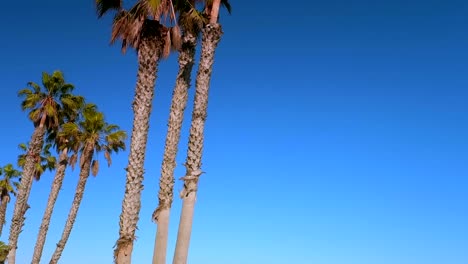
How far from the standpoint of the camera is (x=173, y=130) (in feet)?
55.5

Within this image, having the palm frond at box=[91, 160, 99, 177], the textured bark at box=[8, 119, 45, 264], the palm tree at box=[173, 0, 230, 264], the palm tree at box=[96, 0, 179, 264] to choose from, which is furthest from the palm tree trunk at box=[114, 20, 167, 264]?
the palm frond at box=[91, 160, 99, 177]

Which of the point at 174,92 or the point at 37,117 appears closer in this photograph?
the point at 174,92

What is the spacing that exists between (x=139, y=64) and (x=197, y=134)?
3.00m

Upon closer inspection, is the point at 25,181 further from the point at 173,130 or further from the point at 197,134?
the point at 197,134

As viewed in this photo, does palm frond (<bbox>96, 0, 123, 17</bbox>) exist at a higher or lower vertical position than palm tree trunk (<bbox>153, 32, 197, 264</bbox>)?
higher

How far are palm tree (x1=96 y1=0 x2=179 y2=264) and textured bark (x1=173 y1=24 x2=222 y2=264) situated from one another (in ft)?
4.35

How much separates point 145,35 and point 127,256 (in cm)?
645

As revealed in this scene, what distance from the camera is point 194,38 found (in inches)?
677

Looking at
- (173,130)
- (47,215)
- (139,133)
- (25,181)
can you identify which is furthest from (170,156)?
(47,215)

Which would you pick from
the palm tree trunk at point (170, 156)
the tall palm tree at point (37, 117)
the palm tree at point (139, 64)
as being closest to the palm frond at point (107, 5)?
the palm tree at point (139, 64)

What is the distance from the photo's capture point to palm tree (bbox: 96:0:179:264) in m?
13.5

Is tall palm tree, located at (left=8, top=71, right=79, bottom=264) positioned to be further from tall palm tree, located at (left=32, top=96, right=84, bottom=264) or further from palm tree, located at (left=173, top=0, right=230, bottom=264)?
palm tree, located at (left=173, top=0, right=230, bottom=264)

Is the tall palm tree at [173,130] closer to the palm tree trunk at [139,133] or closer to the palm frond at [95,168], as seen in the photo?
the palm tree trunk at [139,133]

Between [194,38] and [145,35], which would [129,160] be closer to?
[145,35]
